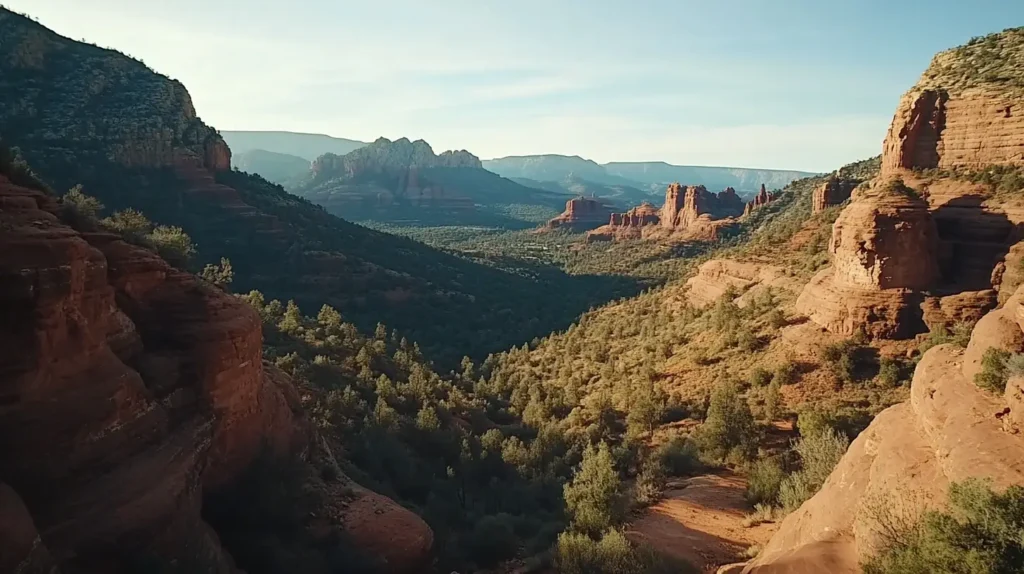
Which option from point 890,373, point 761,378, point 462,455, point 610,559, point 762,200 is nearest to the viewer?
point 610,559

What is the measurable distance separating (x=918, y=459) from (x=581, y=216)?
157508 millimetres

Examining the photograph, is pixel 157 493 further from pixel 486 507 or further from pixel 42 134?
pixel 42 134

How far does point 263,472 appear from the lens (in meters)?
14.0

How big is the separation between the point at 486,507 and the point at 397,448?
12.7ft

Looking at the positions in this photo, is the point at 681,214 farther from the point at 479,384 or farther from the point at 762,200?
the point at 479,384

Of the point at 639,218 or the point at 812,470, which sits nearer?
the point at 812,470

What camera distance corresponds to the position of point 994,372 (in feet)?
35.3

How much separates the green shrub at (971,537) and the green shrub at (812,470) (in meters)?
8.32

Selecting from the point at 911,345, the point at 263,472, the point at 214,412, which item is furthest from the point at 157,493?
the point at 911,345

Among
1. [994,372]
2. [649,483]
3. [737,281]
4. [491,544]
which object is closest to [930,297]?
[649,483]

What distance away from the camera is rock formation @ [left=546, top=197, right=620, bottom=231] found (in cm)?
15950

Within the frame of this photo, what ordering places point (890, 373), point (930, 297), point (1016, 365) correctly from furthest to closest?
point (930, 297), point (890, 373), point (1016, 365)

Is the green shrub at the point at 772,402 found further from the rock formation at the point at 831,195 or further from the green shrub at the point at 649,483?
the rock formation at the point at 831,195

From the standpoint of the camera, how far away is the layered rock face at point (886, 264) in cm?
2489
